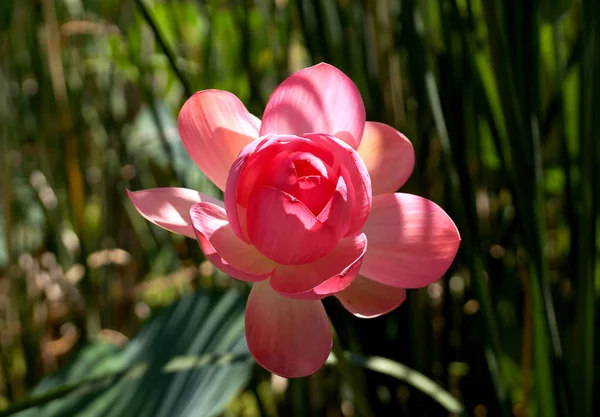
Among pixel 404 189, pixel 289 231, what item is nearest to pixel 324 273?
pixel 289 231

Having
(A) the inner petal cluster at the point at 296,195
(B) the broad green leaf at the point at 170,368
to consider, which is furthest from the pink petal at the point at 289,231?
(B) the broad green leaf at the point at 170,368

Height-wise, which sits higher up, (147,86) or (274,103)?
(274,103)

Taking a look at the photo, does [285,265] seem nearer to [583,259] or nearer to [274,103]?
[274,103]

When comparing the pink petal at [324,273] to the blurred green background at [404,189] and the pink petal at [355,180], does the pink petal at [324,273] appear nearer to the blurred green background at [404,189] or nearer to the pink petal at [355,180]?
the pink petal at [355,180]

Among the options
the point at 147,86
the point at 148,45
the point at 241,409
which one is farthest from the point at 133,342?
the point at 148,45

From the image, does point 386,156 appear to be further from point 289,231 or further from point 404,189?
point 404,189

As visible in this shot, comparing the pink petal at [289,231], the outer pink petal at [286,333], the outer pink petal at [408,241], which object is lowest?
the outer pink petal at [286,333]

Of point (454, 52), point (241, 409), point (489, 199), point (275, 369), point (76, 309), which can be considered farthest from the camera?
point (76, 309)
